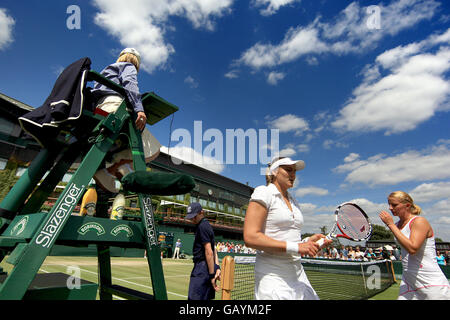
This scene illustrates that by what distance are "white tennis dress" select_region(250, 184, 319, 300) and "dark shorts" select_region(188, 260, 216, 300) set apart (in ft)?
7.22

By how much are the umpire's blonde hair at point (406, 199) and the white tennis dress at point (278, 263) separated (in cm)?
219

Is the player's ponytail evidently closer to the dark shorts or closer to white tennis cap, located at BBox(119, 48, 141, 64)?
the dark shorts

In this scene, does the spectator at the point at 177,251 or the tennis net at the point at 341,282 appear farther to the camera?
the spectator at the point at 177,251

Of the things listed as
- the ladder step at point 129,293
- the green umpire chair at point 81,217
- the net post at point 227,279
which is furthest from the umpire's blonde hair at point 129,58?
the net post at point 227,279

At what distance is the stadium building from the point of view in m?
23.5

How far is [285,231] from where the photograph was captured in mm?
2227

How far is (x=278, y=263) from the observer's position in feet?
6.93

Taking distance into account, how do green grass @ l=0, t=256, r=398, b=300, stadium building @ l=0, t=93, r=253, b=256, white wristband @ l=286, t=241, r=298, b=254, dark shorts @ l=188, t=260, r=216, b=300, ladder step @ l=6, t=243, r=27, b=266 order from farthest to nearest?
stadium building @ l=0, t=93, r=253, b=256
green grass @ l=0, t=256, r=398, b=300
dark shorts @ l=188, t=260, r=216, b=300
white wristband @ l=286, t=241, r=298, b=254
ladder step @ l=6, t=243, r=27, b=266

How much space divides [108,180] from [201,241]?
2.00 metres

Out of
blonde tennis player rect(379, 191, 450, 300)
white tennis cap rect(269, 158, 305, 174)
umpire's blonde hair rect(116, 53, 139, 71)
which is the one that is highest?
umpire's blonde hair rect(116, 53, 139, 71)

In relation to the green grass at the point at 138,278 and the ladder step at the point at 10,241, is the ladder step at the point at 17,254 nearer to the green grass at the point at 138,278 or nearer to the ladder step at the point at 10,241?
the ladder step at the point at 10,241

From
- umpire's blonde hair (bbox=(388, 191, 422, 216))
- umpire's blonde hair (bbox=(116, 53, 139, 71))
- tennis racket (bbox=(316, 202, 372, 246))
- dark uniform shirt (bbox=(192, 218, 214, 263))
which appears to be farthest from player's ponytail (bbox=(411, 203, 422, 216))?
umpire's blonde hair (bbox=(116, 53, 139, 71))

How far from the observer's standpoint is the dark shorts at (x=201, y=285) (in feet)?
13.2
